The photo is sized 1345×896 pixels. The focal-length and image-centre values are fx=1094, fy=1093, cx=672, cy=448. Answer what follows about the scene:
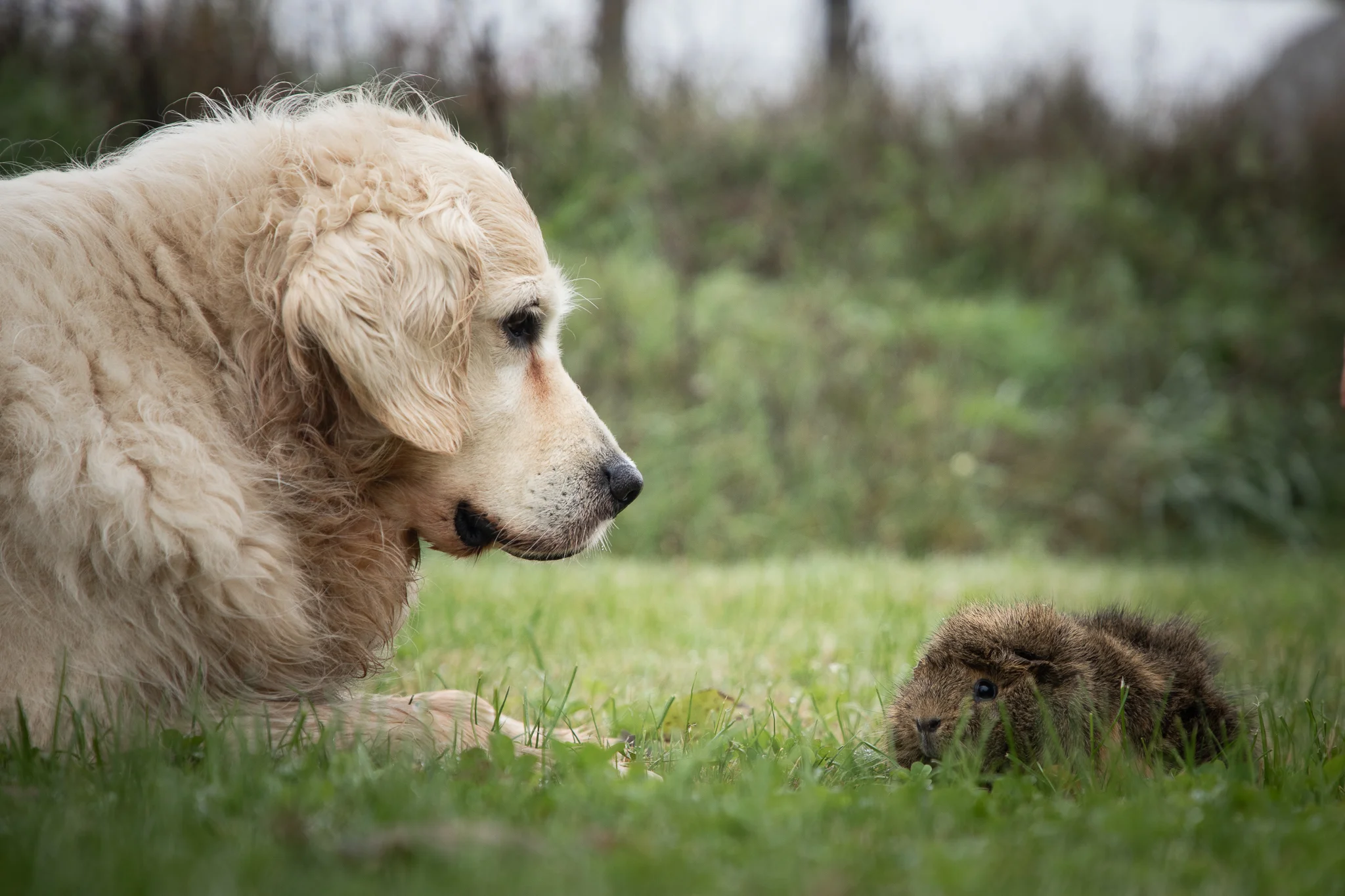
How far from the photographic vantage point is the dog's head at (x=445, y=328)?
2559 mm

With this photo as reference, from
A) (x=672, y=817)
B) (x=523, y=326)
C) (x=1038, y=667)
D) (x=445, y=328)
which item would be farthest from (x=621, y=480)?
(x=672, y=817)

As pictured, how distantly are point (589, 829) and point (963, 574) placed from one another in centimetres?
500

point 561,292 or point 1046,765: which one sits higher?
point 561,292

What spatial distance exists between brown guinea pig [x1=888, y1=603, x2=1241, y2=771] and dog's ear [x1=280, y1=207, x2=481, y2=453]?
1327 mm

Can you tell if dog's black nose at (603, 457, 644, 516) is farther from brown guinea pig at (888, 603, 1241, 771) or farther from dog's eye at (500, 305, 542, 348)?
brown guinea pig at (888, 603, 1241, 771)

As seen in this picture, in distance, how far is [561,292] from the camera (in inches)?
121

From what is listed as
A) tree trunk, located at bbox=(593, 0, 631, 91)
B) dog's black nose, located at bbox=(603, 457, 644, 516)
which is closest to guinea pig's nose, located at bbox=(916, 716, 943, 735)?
dog's black nose, located at bbox=(603, 457, 644, 516)

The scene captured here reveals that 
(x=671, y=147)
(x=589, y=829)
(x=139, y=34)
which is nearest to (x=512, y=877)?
(x=589, y=829)

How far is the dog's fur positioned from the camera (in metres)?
2.31

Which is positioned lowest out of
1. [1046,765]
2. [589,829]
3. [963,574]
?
[963,574]

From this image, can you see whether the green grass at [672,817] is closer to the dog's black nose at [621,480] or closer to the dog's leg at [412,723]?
the dog's leg at [412,723]

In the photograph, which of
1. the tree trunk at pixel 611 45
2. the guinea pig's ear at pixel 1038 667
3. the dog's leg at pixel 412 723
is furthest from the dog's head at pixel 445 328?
the tree trunk at pixel 611 45

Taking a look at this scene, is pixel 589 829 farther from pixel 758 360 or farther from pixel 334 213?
pixel 758 360

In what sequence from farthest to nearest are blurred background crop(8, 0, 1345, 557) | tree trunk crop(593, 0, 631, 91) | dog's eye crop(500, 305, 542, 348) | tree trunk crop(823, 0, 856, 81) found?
tree trunk crop(823, 0, 856, 81) → tree trunk crop(593, 0, 631, 91) → blurred background crop(8, 0, 1345, 557) → dog's eye crop(500, 305, 542, 348)
